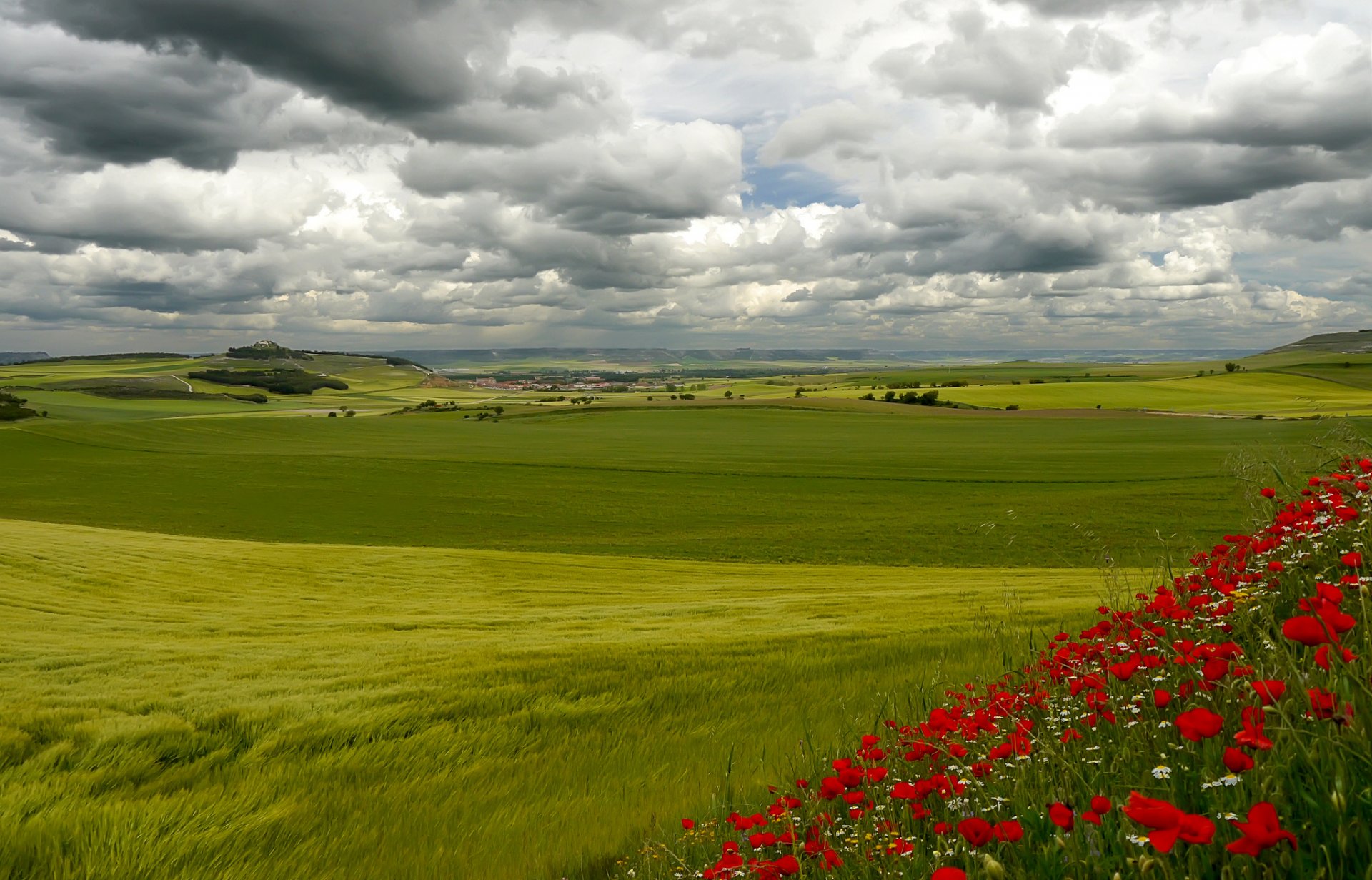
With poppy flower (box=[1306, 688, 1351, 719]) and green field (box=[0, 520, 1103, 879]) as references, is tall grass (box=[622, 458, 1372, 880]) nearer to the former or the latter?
poppy flower (box=[1306, 688, 1351, 719])

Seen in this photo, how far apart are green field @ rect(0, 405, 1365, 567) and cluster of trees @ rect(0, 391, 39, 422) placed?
22.4 m

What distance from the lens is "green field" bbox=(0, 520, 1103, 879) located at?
4.20 metres

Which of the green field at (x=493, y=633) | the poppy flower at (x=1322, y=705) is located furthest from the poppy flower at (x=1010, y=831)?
the green field at (x=493, y=633)

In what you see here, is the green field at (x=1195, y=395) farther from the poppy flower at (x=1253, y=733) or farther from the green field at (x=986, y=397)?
the poppy flower at (x=1253, y=733)

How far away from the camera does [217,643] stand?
11.8 meters

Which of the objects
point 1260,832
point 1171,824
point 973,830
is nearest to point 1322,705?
point 1260,832

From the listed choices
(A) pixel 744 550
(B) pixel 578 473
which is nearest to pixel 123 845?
(A) pixel 744 550

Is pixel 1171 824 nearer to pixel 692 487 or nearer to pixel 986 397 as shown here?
pixel 692 487

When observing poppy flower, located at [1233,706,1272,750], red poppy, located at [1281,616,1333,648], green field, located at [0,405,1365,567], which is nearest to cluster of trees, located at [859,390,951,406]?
green field, located at [0,405,1365,567]

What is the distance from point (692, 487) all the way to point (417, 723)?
152ft

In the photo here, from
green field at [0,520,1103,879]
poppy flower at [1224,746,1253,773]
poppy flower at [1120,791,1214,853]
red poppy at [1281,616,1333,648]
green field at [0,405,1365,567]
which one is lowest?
green field at [0,405,1365,567]

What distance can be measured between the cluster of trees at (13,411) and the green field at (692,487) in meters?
22.4

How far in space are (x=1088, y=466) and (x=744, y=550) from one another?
3477 centimetres

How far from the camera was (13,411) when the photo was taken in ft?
325
